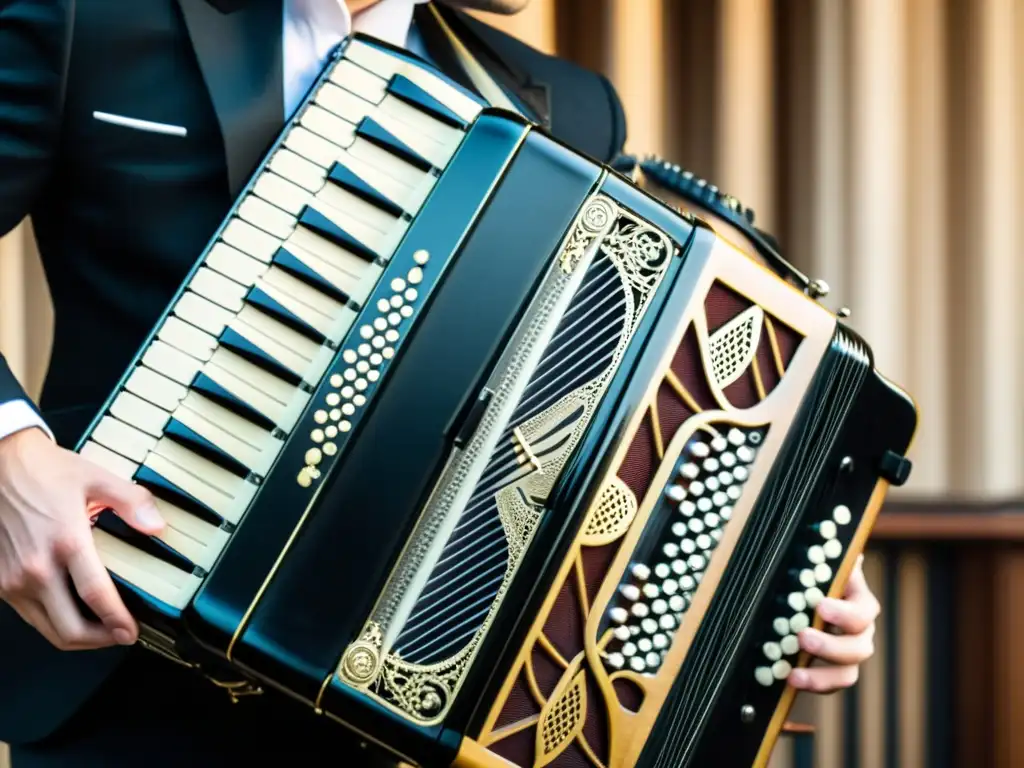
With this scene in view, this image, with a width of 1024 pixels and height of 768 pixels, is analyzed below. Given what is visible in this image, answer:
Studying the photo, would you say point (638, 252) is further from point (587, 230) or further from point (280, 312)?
point (280, 312)

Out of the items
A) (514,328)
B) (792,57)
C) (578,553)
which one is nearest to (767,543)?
(578,553)

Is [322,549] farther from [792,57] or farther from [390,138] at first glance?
[792,57]

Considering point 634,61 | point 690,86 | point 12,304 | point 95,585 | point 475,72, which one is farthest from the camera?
point 690,86

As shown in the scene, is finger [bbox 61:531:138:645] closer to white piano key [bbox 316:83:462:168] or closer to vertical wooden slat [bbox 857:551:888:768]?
white piano key [bbox 316:83:462:168]

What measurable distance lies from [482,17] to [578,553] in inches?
40.6

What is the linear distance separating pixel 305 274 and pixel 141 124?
193 mm

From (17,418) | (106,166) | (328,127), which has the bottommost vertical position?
(17,418)

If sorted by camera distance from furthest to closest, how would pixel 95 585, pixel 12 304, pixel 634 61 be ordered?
1. pixel 634 61
2. pixel 12 304
3. pixel 95 585

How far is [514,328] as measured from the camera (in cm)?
85

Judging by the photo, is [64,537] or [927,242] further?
[927,242]

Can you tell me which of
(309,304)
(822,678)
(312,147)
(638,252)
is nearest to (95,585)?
(309,304)

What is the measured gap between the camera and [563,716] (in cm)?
86

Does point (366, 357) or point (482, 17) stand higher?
point (482, 17)

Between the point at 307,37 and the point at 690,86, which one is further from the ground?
the point at 690,86
